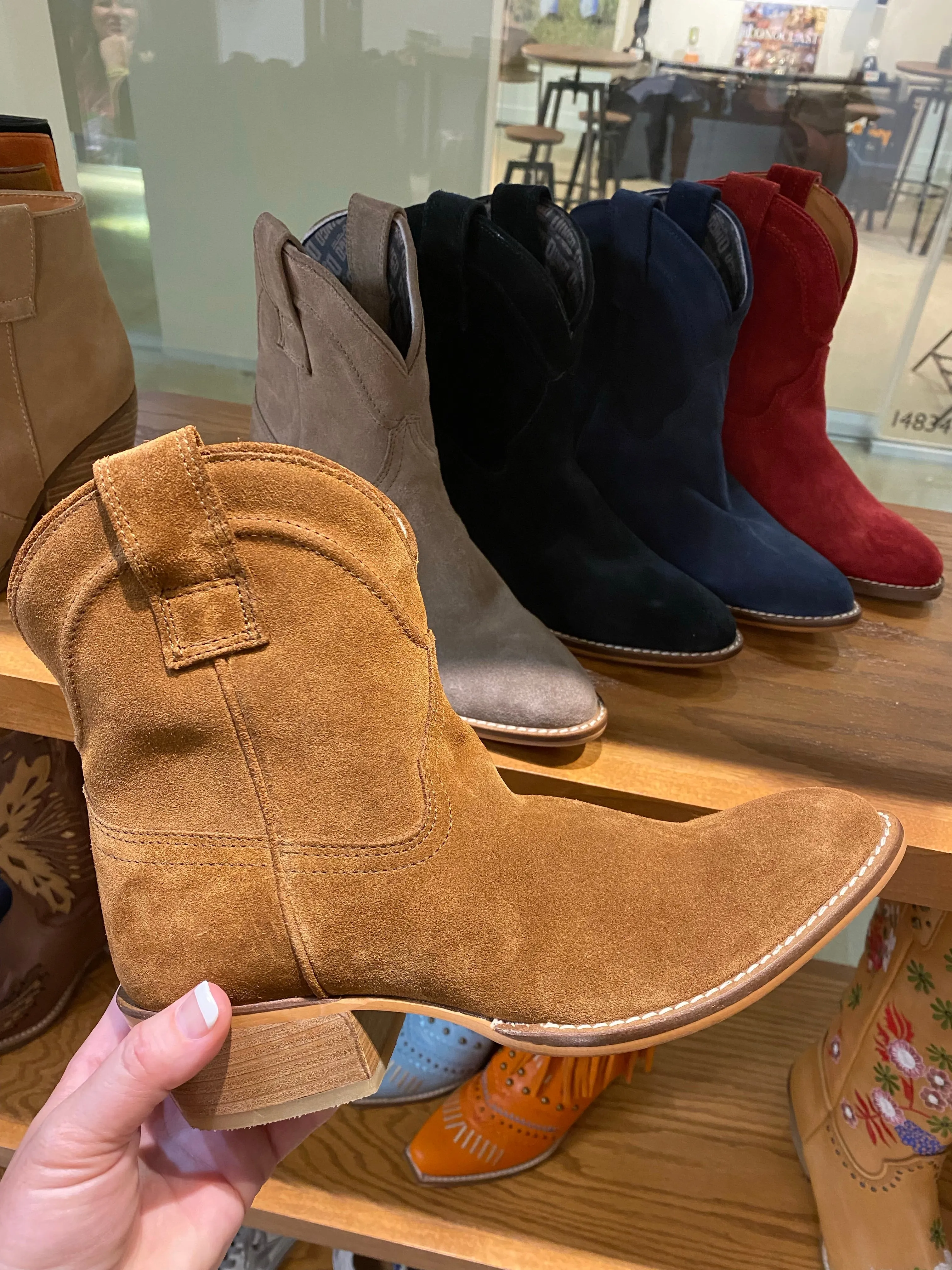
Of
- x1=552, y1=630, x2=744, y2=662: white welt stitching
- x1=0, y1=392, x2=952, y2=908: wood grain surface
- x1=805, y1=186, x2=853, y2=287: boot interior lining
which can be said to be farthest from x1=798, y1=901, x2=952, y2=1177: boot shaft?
x1=805, y1=186, x2=853, y2=287: boot interior lining

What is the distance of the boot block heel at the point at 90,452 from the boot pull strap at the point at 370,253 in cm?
22

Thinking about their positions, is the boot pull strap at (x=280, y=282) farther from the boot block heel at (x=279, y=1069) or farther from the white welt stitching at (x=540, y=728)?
the boot block heel at (x=279, y=1069)

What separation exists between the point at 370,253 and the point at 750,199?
345 millimetres

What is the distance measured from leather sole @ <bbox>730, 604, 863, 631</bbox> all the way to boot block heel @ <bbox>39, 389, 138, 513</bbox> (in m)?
0.53

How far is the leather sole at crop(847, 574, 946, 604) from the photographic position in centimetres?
74

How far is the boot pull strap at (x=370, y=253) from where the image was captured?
528 mm

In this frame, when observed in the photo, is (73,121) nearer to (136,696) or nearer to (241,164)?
(241,164)

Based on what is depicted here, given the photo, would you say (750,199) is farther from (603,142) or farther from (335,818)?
(335,818)

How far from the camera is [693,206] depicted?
654 millimetres

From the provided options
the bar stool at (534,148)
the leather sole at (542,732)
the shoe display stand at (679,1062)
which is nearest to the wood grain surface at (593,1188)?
the shoe display stand at (679,1062)

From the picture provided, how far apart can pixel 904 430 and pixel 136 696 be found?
1.20 metres

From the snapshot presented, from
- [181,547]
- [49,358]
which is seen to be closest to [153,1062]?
[181,547]

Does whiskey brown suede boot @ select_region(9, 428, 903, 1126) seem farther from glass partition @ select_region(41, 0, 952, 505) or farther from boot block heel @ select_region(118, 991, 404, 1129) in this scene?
glass partition @ select_region(41, 0, 952, 505)

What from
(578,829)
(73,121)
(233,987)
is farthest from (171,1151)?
(73,121)
